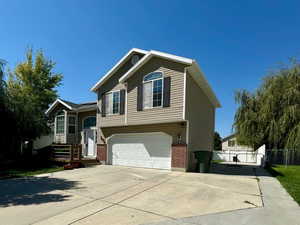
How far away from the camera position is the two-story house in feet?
34.9

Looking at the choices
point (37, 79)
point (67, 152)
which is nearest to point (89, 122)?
point (67, 152)

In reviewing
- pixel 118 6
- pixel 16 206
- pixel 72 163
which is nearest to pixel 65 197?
pixel 16 206

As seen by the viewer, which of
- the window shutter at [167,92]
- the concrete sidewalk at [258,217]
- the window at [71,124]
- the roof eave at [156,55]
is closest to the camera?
the concrete sidewalk at [258,217]

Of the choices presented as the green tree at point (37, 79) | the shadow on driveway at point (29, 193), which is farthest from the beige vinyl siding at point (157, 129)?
the green tree at point (37, 79)

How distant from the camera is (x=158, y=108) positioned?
11.2 metres

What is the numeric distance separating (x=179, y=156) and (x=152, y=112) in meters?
3.01

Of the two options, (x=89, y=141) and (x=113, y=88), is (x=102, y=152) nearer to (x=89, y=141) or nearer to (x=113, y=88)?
(x=89, y=141)

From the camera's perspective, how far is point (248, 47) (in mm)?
13211

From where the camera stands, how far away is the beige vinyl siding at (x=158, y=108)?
1055 centimetres

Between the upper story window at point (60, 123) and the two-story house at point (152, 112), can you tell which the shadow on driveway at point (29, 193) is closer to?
the two-story house at point (152, 112)

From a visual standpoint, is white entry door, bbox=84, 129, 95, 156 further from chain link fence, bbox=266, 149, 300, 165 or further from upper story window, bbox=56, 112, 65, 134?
chain link fence, bbox=266, 149, 300, 165

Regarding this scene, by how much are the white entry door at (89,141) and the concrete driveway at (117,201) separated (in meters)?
8.04

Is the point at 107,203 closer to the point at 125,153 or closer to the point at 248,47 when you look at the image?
the point at 125,153

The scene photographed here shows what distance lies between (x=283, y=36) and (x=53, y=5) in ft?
45.1
